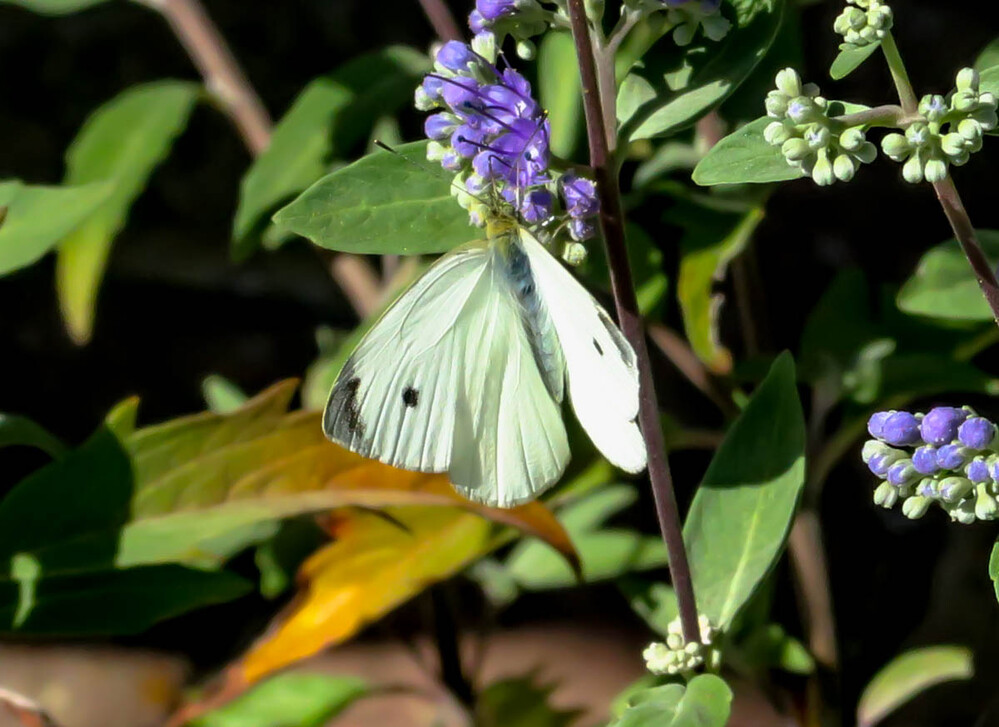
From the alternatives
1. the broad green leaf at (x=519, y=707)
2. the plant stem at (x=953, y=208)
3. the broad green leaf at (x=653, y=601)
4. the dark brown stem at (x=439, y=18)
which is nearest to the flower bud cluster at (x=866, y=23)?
the plant stem at (x=953, y=208)

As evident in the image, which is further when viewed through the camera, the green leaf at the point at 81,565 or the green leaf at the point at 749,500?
the green leaf at the point at 81,565

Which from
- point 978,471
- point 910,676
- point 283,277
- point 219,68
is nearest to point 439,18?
point 219,68

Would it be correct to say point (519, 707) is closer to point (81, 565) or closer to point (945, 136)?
point (81, 565)

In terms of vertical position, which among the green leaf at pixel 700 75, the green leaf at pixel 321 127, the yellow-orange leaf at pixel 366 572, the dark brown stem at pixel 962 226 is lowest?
the yellow-orange leaf at pixel 366 572

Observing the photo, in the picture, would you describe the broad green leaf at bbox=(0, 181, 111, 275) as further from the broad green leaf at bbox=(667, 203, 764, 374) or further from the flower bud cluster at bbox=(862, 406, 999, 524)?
the flower bud cluster at bbox=(862, 406, 999, 524)

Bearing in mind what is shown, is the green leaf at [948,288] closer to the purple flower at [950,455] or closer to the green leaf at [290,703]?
the purple flower at [950,455]

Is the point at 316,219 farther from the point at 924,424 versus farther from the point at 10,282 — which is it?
the point at 10,282

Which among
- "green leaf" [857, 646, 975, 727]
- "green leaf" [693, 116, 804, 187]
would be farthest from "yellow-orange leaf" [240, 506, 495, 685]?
"green leaf" [693, 116, 804, 187]
